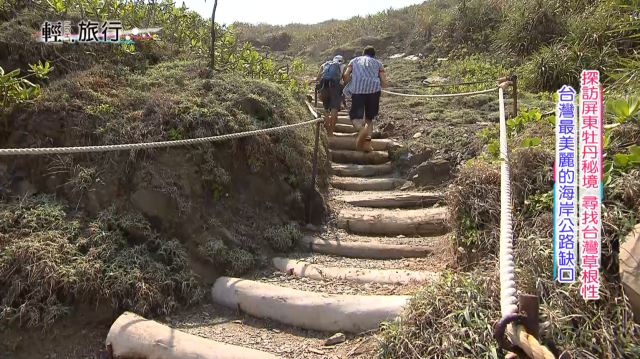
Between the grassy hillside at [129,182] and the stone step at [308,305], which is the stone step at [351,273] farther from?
the stone step at [308,305]

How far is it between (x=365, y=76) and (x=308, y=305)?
369 cm

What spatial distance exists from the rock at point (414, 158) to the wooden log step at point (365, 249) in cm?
176

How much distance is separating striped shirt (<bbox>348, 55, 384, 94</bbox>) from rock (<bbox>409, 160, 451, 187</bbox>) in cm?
137

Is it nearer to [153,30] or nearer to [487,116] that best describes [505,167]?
[487,116]

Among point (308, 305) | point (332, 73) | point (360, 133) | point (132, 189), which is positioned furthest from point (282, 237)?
point (332, 73)

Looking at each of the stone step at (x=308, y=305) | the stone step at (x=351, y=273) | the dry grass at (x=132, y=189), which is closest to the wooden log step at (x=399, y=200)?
the dry grass at (x=132, y=189)

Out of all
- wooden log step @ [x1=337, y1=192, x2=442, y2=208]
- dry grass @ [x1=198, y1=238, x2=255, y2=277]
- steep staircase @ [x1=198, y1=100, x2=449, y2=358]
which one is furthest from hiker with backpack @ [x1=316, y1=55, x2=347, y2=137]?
dry grass @ [x1=198, y1=238, x2=255, y2=277]

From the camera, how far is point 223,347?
2.67m

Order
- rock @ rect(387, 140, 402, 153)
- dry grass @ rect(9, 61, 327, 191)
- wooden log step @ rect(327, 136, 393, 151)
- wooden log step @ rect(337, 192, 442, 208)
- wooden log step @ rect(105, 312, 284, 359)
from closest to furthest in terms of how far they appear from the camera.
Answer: wooden log step @ rect(105, 312, 284, 359), dry grass @ rect(9, 61, 327, 191), wooden log step @ rect(337, 192, 442, 208), rock @ rect(387, 140, 402, 153), wooden log step @ rect(327, 136, 393, 151)

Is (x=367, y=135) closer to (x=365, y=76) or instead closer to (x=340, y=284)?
(x=365, y=76)

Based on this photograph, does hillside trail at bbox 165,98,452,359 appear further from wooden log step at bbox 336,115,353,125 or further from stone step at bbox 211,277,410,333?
wooden log step at bbox 336,115,353,125

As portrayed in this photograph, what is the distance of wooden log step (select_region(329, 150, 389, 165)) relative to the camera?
614 centimetres

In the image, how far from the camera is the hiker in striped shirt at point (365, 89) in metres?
5.92

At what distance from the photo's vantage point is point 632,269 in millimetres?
1917
